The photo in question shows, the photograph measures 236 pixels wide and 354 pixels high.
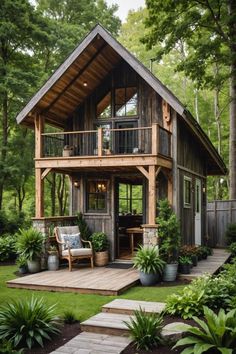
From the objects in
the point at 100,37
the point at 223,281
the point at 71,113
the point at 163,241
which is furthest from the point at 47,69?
the point at 223,281

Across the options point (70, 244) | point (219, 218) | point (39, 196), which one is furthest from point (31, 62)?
point (219, 218)

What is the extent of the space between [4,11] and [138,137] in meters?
9.02

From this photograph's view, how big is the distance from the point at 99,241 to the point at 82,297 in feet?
11.6

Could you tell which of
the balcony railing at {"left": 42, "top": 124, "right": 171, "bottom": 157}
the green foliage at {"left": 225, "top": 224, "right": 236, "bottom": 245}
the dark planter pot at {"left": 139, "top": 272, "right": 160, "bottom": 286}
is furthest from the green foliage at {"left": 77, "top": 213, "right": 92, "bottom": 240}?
the green foliage at {"left": 225, "top": 224, "right": 236, "bottom": 245}

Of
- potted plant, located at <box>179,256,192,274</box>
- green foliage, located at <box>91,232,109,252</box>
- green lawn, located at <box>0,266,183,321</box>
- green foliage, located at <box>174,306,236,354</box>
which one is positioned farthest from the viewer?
green foliage, located at <box>91,232,109,252</box>

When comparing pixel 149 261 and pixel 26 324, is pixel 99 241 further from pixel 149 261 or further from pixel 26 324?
pixel 26 324

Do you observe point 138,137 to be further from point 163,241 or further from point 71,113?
point 163,241

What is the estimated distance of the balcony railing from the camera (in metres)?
10.9

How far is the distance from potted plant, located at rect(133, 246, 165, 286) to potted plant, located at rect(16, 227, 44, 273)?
275 centimetres

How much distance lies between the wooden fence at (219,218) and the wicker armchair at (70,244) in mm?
7811

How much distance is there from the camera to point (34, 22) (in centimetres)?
1719

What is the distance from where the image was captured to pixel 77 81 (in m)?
11.6

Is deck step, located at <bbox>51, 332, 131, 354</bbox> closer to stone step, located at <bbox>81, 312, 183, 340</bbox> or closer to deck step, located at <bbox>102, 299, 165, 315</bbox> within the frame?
stone step, located at <bbox>81, 312, 183, 340</bbox>

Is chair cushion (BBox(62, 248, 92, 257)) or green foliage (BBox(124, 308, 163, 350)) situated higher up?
chair cushion (BBox(62, 248, 92, 257))
